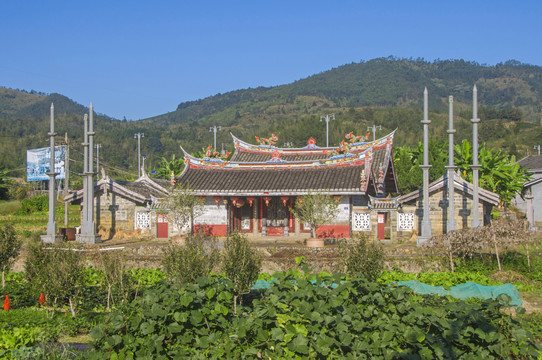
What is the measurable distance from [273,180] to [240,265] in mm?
16450

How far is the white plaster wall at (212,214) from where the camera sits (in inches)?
1179

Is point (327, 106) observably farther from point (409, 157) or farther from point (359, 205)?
point (359, 205)

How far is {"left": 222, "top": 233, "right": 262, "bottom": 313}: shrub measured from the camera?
13.2 meters

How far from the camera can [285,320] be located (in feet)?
28.6

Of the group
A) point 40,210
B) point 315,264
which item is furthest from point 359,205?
point 40,210

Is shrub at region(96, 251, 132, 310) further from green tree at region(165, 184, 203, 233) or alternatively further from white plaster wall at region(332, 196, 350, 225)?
white plaster wall at region(332, 196, 350, 225)

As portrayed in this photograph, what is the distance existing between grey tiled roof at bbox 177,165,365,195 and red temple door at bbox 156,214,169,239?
7.71ft

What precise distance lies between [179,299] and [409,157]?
133 feet

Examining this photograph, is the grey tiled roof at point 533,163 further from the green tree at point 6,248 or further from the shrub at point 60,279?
the shrub at point 60,279

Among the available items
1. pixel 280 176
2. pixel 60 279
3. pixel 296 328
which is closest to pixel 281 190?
pixel 280 176

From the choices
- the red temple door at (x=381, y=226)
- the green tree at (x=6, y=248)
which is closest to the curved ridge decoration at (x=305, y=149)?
the red temple door at (x=381, y=226)

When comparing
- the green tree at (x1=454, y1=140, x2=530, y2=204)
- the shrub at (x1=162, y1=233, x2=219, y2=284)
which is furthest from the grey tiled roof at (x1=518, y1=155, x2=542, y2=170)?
the shrub at (x1=162, y1=233, x2=219, y2=284)

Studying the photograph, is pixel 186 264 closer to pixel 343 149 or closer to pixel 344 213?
pixel 344 213

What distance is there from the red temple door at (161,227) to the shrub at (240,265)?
16947mm
